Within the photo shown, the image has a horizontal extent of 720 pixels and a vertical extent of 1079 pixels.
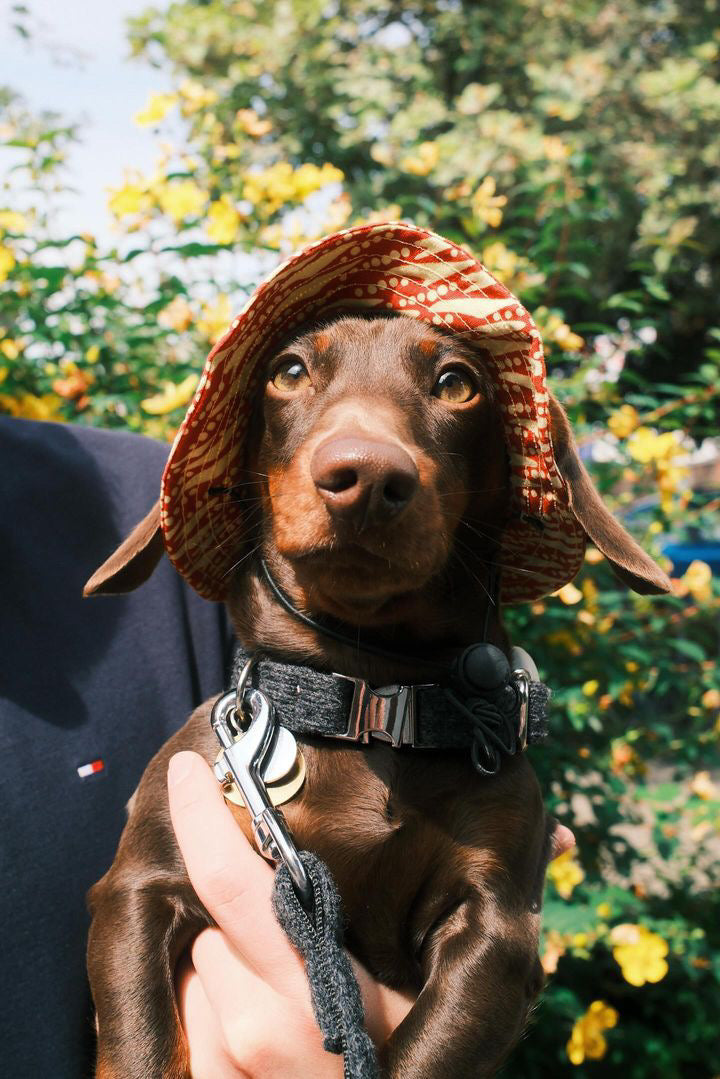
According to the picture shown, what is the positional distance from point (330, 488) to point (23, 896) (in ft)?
2.56

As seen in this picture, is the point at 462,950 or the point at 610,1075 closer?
the point at 462,950

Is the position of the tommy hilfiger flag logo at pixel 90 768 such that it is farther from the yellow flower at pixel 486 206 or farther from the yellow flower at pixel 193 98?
the yellow flower at pixel 193 98

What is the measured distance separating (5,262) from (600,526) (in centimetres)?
164

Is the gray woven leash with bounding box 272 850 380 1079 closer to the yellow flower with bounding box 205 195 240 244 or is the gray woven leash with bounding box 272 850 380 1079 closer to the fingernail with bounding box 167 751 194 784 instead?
the fingernail with bounding box 167 751 194 784

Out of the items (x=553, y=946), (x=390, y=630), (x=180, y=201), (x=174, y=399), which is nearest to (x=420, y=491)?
(x=390, y=630)

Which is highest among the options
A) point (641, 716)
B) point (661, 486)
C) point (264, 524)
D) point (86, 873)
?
point (264, 524)

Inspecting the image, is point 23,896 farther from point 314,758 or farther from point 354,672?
point 354,672

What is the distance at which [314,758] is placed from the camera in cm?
133

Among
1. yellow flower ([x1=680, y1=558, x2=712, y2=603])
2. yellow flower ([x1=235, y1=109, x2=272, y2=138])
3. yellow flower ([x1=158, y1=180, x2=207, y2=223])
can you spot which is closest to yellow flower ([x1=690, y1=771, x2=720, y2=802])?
yellow flower ([x1=680, y1=558, x2=712, y2=603])

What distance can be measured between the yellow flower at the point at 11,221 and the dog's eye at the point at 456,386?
4.94 feet

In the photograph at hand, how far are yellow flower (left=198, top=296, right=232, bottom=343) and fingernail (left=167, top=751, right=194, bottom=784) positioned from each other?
1.42 meters

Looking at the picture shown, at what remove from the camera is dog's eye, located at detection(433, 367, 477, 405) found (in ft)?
4.78

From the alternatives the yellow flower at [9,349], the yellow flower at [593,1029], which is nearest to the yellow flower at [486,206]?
the yellow flower at [9,349]

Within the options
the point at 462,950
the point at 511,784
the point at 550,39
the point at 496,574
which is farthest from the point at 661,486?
the point at 550,39
